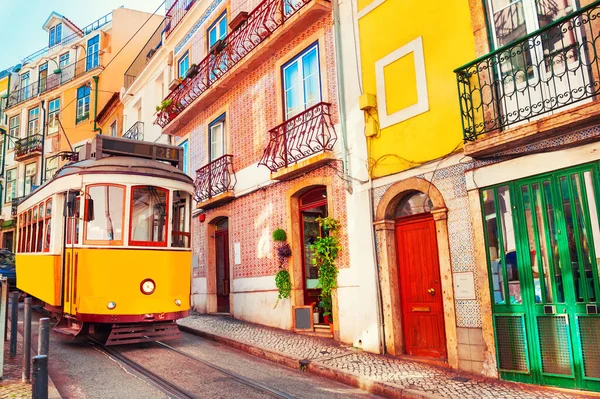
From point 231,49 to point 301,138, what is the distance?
4.09 m

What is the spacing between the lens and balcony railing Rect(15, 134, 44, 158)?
3005cm

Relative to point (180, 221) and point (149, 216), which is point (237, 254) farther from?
point (149, 216)

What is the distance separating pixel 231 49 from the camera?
12219 millimetres

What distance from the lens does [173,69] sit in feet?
56.0

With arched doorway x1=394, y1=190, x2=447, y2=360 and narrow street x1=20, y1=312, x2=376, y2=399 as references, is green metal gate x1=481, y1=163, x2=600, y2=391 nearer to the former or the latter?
arched doorway x1=394, y1=190, x2=447, y2=360

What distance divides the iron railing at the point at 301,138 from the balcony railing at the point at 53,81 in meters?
21.8

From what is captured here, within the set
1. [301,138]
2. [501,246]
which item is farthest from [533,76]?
[301,138]

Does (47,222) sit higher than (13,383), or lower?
higher

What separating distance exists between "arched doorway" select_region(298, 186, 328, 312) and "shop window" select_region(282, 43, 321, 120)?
6.23ft

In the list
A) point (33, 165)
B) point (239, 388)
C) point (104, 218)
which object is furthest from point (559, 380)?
point (33, 165)

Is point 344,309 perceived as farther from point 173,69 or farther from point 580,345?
point 173,69

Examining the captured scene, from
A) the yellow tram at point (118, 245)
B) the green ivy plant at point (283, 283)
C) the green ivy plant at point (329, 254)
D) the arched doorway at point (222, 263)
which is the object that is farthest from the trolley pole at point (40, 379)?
the arched doorway at point (222, 263)

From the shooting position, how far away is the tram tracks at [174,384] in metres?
5.39

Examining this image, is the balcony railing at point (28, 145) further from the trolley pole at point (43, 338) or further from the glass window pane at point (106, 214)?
the trolley pole at point (43, 338)
